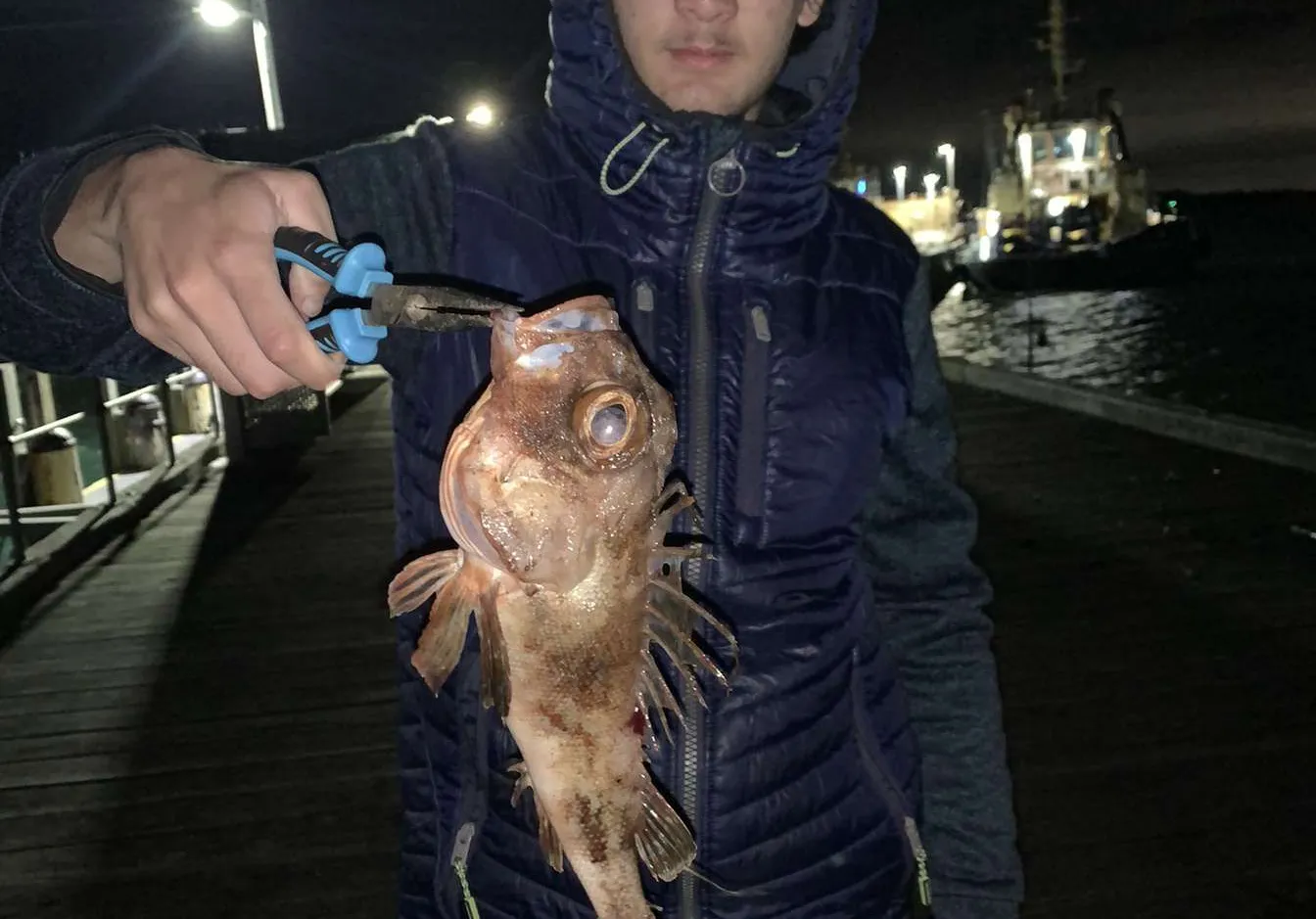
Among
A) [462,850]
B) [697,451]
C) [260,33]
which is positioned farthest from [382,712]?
[260,33]

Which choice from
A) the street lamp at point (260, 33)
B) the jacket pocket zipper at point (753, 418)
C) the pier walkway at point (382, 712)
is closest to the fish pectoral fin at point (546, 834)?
the jacket pocket zipper at point (753, 418)

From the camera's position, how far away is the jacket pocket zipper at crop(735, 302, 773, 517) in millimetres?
1803

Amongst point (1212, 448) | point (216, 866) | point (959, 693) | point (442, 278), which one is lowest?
point (216, 866)

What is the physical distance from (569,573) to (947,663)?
3.90 ft

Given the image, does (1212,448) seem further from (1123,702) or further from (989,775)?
(989,775)

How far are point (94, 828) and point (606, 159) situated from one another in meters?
3.75

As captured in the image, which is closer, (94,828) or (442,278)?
(442,278)

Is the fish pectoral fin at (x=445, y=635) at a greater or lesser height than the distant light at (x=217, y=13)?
lesser

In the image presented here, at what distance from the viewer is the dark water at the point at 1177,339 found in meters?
16.1

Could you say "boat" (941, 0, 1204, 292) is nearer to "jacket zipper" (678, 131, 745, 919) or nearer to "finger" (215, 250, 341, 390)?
"jacket zipper" (678, 131, 745, 919)

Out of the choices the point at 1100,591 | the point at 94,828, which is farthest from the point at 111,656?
the point at 1100,591

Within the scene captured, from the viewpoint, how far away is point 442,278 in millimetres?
1590

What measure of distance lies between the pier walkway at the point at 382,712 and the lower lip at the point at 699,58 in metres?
3.03

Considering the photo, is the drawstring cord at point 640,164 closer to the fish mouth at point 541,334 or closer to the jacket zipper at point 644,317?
the jacket zipper at point 644,317
